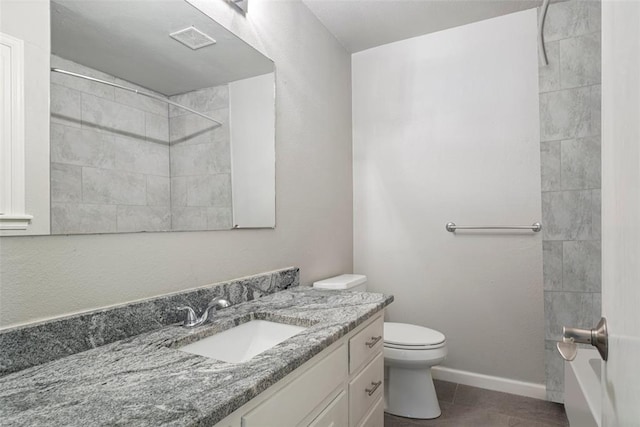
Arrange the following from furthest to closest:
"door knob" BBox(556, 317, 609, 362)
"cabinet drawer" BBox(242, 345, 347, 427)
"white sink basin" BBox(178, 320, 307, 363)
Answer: "white sink basin" BBox(178, 320, 307, 363)
"cabinet drawer" BBox(242, 345, 347, 427)
"door knob" BBox(556, 317, 609, 362)

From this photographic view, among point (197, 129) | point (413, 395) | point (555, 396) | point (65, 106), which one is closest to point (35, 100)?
point (65, 106)

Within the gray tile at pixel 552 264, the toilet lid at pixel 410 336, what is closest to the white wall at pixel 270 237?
the toilet lid at pixel 410 336

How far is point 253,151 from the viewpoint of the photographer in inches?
66.6

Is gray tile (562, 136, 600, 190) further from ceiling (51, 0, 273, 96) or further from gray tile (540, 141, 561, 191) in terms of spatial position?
ceiling (51, 0, 273, 96)

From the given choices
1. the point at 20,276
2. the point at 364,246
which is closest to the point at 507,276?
the point at 364,246

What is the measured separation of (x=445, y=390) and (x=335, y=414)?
146 centimetres

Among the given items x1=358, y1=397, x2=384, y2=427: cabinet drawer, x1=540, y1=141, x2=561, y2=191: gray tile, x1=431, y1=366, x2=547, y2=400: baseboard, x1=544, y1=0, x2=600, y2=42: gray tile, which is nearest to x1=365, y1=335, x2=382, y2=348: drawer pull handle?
x1=358, y1=397, x2=384, y2=427: cabinet drawer

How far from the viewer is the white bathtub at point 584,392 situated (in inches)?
40.9

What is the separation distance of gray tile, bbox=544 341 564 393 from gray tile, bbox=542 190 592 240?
0.65m

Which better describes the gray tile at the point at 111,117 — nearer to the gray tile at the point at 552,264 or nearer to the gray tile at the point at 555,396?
the gray tile at the point at 552,264

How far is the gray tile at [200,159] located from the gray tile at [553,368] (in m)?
2.11

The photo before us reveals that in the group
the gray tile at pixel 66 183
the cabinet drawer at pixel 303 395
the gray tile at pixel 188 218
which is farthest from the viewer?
the gray tile at pixel 188 218

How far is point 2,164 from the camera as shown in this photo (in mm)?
813

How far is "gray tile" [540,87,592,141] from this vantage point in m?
2.02
